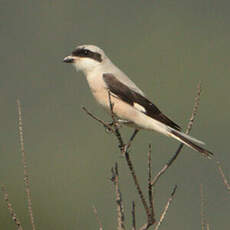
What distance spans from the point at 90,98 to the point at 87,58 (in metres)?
16.0

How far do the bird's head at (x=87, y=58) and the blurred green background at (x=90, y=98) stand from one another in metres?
6.18

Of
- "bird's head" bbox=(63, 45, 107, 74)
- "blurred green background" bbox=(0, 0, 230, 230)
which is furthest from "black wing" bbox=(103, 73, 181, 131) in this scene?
"blurred green background" bbox=(0, 0, 230, 230)

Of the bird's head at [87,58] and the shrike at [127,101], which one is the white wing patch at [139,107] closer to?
the shrike at [127,101]

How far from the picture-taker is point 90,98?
21.7 m

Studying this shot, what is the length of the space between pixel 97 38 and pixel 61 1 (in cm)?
1082

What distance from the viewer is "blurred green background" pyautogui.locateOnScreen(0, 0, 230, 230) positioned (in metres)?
20.5

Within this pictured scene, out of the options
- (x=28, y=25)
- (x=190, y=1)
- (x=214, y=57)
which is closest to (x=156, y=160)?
(x=214, y=57)

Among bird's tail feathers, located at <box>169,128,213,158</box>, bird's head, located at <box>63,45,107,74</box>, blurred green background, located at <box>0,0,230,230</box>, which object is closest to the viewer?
bird's tail feathers, located at <box>169,128,213,158</box>

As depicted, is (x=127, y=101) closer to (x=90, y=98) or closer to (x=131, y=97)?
(x=131, y=97)

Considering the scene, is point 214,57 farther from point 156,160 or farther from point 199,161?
point 199,161

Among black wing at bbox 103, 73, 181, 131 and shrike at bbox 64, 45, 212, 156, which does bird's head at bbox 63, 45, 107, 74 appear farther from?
black wing at bbox 103, 73, 181, 131

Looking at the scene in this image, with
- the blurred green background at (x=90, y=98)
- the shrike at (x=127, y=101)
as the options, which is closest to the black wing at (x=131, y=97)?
the shrike at (x=127, y=101)

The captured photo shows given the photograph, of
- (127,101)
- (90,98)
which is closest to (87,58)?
(127,101)

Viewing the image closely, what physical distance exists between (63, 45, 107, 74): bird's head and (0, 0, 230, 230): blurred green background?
6182mm
